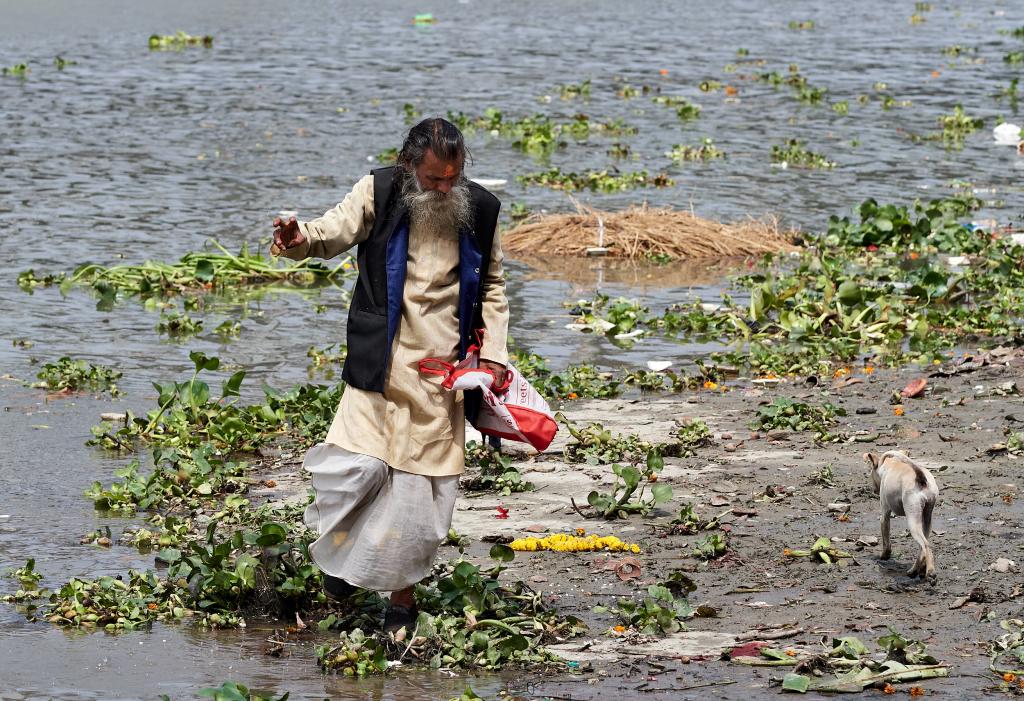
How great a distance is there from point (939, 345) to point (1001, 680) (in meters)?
5.01

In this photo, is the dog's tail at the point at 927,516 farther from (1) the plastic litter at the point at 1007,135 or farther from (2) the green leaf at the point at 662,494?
(1) the plastic litter at the point at 1007,135

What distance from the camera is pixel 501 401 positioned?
206 inches

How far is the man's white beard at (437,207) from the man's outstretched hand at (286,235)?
0.39 meters

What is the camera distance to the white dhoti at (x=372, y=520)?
5062 millimetres

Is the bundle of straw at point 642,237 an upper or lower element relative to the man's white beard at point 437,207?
lower

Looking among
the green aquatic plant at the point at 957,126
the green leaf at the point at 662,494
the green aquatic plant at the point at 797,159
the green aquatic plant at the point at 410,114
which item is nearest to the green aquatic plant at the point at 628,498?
the green leaf at the point at 662,494

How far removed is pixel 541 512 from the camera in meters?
6.58

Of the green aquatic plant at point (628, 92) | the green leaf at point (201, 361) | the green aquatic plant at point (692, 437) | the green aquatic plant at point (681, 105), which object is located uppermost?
the green aquatic plant at point (628, 92)

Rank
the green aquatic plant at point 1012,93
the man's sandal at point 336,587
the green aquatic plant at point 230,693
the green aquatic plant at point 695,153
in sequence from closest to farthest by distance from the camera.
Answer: the green aquatic plant at point 230,693 → the man's sandal at point 336,587 → the green aquatic plant at point 695,153 → the green aquatic plant at point 1012,93

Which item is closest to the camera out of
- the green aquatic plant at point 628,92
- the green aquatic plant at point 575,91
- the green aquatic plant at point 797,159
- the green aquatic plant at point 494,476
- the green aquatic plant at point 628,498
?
the green aquatic plant at point 628,498

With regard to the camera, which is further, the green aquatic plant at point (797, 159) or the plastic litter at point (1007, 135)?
the plastic litter at point (1007, 135)

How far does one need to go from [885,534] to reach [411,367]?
1940 millimetres

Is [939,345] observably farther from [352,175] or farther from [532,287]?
[352,175]

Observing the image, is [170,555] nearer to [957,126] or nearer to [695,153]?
[695,153]
